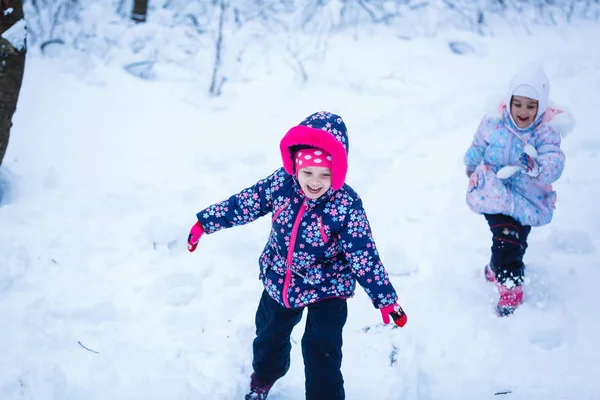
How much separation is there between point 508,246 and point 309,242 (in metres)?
1.57

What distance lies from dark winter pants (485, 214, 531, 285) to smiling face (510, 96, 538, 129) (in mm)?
604

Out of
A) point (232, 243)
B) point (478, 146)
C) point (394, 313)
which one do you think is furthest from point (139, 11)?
point (394, 313)

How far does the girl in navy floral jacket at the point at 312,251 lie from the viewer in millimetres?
2078

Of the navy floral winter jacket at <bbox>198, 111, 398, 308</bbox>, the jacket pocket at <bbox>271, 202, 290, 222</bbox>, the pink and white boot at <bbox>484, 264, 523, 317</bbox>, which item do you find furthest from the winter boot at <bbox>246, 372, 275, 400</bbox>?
the pink and white boot at <bbox>484, 264, 523, 317</bbox>

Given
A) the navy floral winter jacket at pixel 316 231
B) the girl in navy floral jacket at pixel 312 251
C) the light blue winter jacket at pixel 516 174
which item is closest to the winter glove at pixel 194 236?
the girl in navy floral jacket at pixel 312 251

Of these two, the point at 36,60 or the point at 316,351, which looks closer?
the point at 316,351

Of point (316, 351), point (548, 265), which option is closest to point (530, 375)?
point (548, 265)

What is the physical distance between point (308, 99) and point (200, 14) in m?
3.56

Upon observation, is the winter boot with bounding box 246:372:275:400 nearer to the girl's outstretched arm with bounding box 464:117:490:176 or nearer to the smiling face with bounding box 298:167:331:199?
the smiling face with bounding box 298:167:331:199

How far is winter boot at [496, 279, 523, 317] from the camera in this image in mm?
3096

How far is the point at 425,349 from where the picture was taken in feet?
9.61

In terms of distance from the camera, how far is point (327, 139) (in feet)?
6.56

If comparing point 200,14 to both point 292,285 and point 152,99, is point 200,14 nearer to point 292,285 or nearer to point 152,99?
point 152,99

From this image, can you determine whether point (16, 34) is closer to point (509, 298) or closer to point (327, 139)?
point (327, 139)
